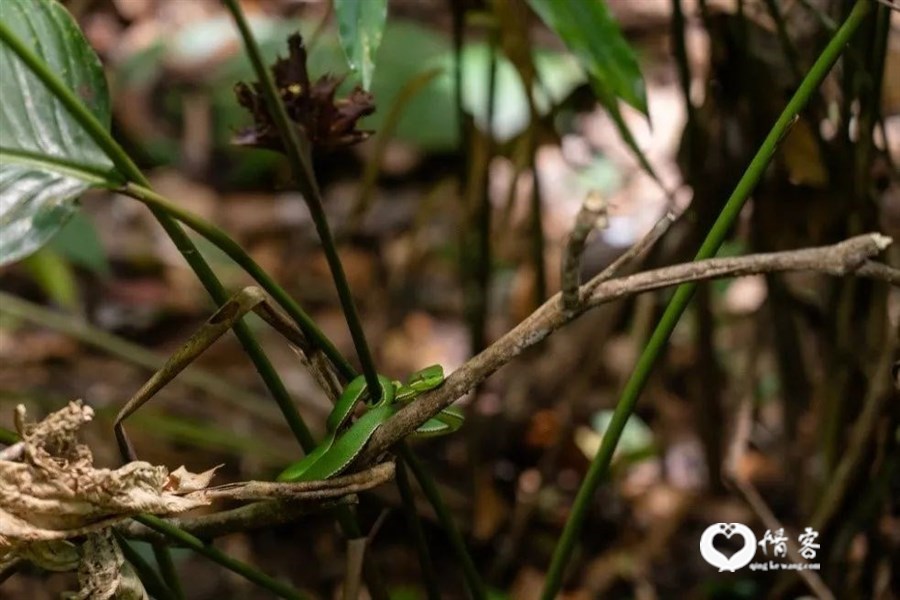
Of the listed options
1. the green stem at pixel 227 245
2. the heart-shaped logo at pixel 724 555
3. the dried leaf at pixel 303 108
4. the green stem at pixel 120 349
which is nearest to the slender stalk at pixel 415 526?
the green stem at pixel 227 245

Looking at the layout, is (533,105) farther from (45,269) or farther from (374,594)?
(45,269)

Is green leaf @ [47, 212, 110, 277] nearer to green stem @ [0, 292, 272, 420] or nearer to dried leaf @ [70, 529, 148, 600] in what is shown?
green stem @ [0, 292, 272, 420]

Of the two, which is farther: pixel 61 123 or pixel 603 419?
pixel 603 419

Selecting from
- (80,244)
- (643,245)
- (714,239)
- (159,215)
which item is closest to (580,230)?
(643,245)

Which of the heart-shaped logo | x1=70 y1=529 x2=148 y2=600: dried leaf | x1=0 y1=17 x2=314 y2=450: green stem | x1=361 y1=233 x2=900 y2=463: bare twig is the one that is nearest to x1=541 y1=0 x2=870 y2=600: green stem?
x1=361 y1=233 x2=900 y2=463: bare twig

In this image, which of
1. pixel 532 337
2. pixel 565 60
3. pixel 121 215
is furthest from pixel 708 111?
pixel 121 215

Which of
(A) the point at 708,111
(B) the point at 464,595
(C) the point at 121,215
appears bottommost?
(B) the point at 464,595
